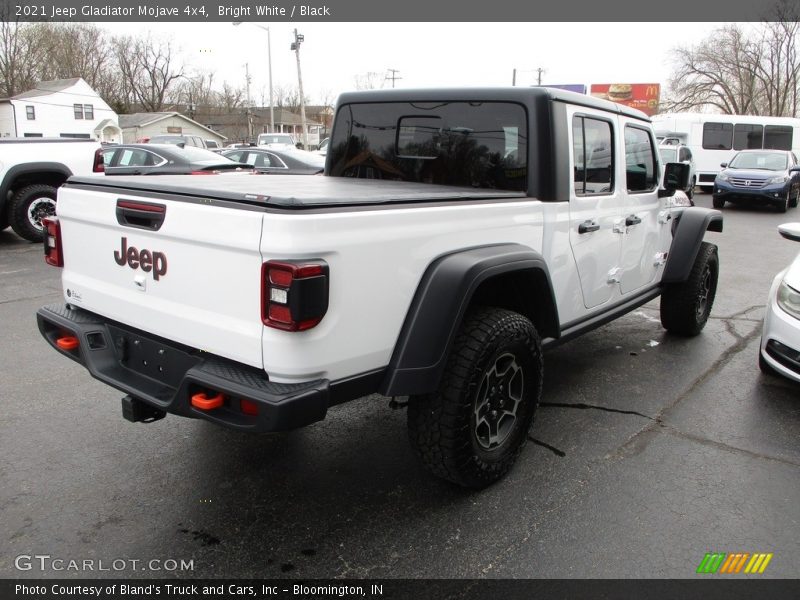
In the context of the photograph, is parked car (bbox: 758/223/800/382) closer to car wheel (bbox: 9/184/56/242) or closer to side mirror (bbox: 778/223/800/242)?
side mirror (bbox: 778/223/800/242)

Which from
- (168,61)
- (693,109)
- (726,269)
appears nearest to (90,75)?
(168,61)

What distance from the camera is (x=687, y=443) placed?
3709mm

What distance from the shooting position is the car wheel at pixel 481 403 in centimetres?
277

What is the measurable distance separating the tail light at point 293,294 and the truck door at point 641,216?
2746 mm

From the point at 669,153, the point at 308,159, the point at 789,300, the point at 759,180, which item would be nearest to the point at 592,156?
the point at 789,300

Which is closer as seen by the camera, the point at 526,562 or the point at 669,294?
the point at 526,562

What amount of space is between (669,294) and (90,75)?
279ft

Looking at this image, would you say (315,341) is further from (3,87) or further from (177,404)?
(3,87)

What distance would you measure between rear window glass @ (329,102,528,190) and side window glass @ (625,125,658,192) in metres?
1.20

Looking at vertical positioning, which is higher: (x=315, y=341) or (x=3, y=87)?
(x=3, y=87)

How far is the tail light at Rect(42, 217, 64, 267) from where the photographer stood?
3.31 m

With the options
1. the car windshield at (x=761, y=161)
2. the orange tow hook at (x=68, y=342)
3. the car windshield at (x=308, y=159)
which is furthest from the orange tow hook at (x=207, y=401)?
the car windshield at (x=761, y=161)

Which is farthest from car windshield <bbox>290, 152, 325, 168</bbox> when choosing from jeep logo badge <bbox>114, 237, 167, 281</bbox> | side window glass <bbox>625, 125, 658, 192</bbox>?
jeep logo badge <bbox>114, 237, 167, 281</bbox>
